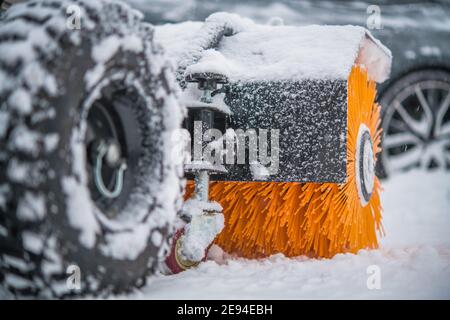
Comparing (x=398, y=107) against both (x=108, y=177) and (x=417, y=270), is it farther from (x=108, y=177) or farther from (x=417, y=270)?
(x=108, y=177)

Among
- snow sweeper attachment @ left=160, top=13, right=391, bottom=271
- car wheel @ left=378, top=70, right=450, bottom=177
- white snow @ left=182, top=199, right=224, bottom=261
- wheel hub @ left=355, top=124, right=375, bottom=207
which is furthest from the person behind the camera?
car wheel @ left=378, top=70, right=450, bottom=177

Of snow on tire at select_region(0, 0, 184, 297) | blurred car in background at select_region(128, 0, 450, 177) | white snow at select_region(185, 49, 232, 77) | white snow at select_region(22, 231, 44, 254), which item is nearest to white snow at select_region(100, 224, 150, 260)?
snow on tire at select_region(0, 0, 184, 297)

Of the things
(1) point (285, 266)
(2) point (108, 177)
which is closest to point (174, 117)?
(2) point (108, 177)

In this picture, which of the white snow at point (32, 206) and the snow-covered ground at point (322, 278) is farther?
the snow-covered ground at point (322, 278)

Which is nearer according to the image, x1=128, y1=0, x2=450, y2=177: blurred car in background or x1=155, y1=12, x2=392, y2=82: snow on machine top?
x1=155, y1=12, x2=392, y2=82: snow on machine top

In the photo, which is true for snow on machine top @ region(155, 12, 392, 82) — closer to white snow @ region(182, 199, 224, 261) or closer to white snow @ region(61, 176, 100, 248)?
white snow @ region(182, 199, 224, 261)

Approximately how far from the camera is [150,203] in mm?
983

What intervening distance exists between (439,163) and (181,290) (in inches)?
94.0

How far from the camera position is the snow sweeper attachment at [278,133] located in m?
1.45

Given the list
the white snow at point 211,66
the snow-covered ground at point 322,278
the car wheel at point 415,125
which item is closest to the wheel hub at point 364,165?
the snow-covered ground at point 322,278

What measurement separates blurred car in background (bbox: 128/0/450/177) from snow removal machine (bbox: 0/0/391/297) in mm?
881

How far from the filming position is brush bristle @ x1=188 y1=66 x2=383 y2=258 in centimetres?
158

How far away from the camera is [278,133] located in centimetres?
150

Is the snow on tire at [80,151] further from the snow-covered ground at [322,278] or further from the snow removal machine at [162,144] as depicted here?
the snow-covered ground at [322,278]
